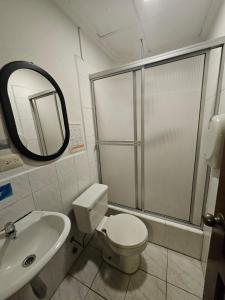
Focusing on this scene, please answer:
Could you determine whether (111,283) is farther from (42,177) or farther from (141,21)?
(141,21)

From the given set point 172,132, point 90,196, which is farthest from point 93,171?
point 172,132

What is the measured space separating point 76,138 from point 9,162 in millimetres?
636

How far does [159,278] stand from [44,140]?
1.60 m

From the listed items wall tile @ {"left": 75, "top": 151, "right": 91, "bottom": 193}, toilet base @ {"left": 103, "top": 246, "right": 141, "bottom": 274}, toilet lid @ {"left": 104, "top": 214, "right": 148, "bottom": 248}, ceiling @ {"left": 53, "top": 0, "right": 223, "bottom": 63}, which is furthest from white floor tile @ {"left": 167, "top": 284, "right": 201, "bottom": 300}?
ceiling @ {"left": 53, "top": 0, "right": 223, "bottom": 63}

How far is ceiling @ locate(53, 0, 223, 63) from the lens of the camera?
112 centimetres

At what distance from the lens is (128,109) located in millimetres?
1463

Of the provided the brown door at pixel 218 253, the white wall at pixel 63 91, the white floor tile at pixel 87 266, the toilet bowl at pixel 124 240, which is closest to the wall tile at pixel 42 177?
the white wall at pixel 63 91

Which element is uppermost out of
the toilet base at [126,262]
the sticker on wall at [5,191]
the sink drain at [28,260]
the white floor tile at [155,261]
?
the sticker on wall at [5,191]

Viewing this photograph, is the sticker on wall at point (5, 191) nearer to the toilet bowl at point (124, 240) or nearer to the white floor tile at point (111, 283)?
the toilet bowl at point (124, 240)

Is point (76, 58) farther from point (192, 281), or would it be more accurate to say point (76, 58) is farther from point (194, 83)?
point (192, 281)

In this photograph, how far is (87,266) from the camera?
1.35 m

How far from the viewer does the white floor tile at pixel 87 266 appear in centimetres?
125

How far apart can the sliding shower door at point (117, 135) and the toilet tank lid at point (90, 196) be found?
0.32m

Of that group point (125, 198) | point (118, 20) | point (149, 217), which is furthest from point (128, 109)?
point (149, 217)
